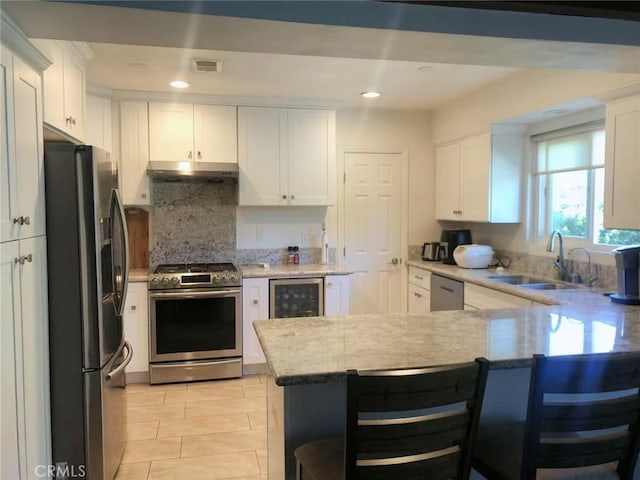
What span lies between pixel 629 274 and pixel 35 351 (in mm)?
3061

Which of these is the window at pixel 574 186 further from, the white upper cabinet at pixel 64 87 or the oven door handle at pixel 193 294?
the white upper cabinet at pixel 64 87

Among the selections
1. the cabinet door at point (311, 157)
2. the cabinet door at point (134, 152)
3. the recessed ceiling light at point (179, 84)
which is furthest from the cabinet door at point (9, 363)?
the cabinet door at point (311, 157)

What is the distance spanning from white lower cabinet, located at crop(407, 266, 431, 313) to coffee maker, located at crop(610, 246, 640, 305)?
193cm

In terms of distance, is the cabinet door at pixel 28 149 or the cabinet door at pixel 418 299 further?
the cabinet door at pixel 418 299

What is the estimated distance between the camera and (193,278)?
4.05 meters

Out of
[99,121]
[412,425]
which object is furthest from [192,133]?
[412,425]

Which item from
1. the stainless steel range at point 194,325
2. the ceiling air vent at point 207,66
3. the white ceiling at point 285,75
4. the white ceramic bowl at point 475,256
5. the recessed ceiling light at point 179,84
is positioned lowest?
the stainless steel range at point 194,325

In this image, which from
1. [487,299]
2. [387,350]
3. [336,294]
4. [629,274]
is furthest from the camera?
[336,294]

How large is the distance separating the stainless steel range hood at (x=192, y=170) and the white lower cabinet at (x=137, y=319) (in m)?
0.96

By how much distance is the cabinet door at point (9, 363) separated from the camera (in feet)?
5.81

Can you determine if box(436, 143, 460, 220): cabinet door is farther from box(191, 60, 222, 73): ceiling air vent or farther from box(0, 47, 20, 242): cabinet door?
box(0, 47, 20, 242): cabinet door

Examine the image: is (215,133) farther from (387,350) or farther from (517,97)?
(387,350)

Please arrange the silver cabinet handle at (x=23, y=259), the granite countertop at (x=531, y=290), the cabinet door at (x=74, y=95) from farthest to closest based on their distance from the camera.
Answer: the granite countertop at (x=531, y=290) < the cabinet door at (x=74, y=95) < the silver cabinet handle at (x=23, y=259)

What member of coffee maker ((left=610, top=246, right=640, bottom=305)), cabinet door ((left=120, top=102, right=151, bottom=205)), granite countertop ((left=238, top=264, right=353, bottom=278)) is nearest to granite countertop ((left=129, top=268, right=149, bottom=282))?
cabinet door ((left=120, top=102, right=151, bottom=205))
